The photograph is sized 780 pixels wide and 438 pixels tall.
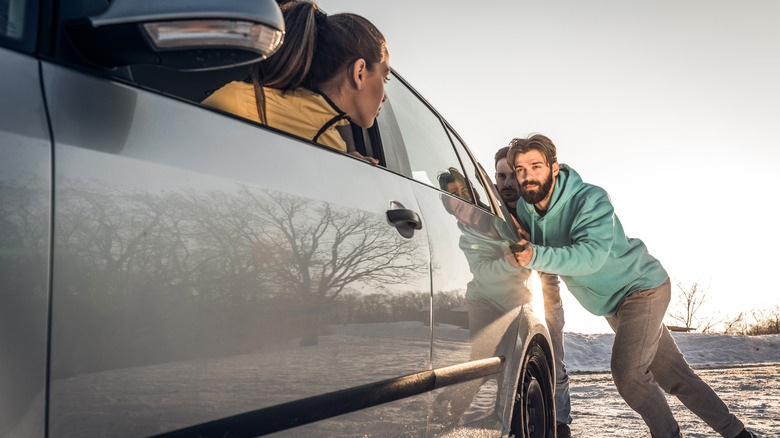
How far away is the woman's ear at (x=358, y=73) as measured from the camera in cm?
229

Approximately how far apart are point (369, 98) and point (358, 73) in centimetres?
9

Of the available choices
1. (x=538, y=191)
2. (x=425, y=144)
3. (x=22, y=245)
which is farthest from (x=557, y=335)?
(x=22, y=245)

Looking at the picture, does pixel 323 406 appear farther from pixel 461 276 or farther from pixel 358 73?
pixel 358 73

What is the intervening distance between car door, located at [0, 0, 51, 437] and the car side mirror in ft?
0.39

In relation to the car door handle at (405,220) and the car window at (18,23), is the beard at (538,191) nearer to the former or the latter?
the car door handle at (405,220)

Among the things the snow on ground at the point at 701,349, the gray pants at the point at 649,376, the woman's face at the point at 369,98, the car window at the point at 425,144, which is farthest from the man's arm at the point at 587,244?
the snow on ground at the point at 701,349

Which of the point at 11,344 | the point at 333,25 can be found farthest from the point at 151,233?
the point at 333,25

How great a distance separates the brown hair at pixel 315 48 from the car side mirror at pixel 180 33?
0.83 meters

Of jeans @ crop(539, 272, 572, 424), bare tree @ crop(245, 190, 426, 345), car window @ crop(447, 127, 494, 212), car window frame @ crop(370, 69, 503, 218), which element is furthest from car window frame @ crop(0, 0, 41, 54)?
jeans @ crop(539, 272, 572, 424)

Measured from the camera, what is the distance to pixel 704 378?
8719 mm

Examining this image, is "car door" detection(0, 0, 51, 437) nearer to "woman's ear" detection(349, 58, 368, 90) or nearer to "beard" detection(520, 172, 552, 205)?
"woman's ear" detection(349, 58, 368, 90)

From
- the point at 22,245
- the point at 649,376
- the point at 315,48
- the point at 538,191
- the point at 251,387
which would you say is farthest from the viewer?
the point at 538,191

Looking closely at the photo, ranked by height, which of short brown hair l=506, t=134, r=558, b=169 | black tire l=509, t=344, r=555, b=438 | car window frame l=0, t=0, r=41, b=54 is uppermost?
short brown hair l=506, t=134, r=558, b=169

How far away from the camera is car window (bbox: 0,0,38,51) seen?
3.42 feet
